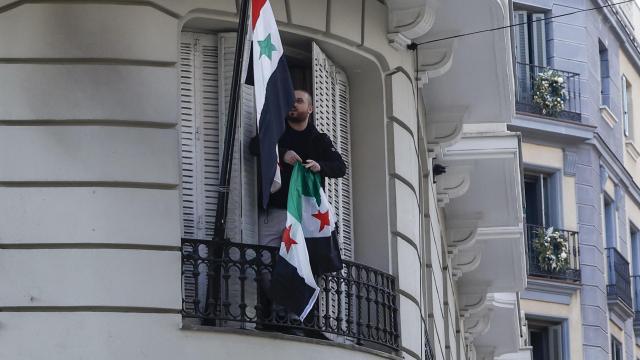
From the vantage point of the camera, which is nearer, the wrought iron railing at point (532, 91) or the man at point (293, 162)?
the man at point (293, 162)

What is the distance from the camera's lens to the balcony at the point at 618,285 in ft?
135

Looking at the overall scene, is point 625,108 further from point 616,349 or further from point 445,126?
point 445,126

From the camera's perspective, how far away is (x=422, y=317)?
58.4 ft

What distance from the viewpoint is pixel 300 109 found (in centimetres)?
1602

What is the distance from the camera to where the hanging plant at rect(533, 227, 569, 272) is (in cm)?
3941

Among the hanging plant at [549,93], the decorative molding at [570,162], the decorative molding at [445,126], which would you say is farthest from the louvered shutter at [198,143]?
the decorative molding at [570,162]

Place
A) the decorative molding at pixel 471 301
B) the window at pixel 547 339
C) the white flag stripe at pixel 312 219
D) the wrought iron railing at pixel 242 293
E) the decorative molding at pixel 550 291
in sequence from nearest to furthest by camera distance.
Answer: the wrought iron railing at pixel 242 293 < the white flag stripe at pixel 312 219 < the decorative molding at pixel 471 301 < the decorative molding at pixel 550 291 < the window at pixel 547 339

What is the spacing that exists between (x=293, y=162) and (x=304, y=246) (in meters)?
0.91

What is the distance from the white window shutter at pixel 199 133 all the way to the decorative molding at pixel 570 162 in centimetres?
2497

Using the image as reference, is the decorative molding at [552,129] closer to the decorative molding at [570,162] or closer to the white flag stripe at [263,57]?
the decorative molding at [570,162]

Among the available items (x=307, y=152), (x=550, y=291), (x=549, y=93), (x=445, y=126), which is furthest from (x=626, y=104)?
(x=307, y=152)

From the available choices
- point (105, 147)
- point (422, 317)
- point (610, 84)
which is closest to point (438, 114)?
point (422, 317)

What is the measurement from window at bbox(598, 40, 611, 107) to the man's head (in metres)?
27.4

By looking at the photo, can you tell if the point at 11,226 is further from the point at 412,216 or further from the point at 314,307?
the point at 412,216
